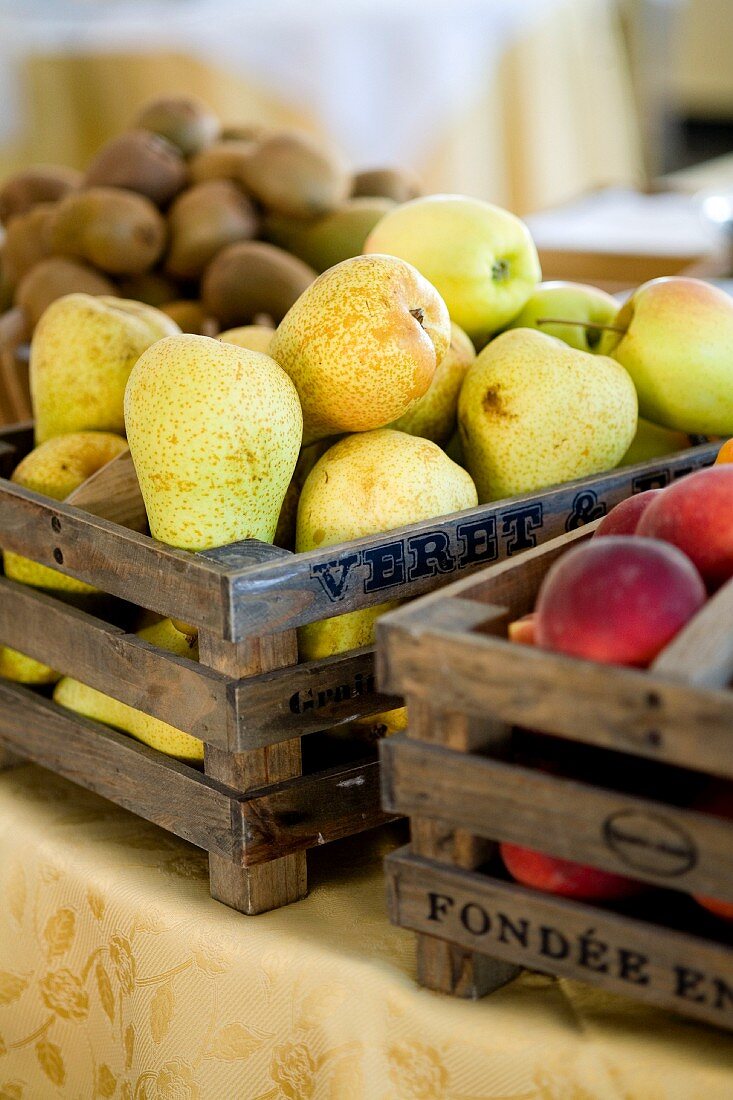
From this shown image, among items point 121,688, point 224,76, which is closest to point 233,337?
point 121,688

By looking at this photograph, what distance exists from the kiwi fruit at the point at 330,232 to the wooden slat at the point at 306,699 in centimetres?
98

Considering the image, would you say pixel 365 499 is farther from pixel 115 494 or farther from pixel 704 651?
pixel 704 651

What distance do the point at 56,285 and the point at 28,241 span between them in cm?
20

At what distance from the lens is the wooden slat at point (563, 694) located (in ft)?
1.71

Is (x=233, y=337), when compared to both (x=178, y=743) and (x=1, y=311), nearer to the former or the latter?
(x=178, y=743)

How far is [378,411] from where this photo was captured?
2.73 ft

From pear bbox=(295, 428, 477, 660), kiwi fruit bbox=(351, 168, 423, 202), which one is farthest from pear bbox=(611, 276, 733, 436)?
kiwi fruit bbox=(351, 168, 423, 202)

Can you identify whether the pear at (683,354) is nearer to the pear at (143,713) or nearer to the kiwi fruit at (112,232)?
the pear at (143,713)

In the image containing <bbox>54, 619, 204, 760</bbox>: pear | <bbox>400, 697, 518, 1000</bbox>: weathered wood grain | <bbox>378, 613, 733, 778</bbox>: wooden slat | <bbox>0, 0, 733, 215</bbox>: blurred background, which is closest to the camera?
<bbox>378, 613, 733, 778</bbox>: wooden slat

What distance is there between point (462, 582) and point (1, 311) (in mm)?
1416

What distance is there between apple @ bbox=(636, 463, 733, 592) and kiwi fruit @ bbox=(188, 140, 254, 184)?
1.27 m

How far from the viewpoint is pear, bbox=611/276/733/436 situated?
929 millimetres

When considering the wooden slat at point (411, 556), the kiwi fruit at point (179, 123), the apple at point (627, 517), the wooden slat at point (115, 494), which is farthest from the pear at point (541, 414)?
the kiwi fruit at point (179, 123)

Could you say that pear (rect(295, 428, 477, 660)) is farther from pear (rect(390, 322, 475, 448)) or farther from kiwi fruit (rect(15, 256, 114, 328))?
kiwi fruit (rect(15, 256, 114, 328))
